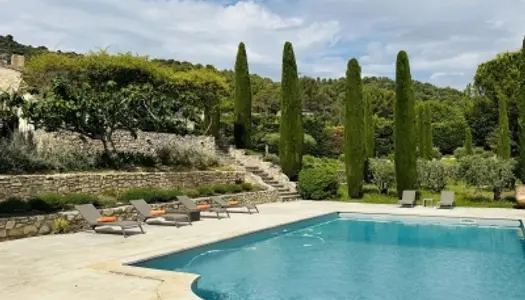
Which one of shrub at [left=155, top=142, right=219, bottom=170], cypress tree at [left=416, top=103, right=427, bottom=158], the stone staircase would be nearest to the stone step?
the stone staircase

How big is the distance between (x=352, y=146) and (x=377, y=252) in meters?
11.3

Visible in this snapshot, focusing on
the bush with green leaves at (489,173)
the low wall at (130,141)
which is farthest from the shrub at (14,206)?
the bush with green leaves at (489,173)

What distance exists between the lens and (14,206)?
11.7 m

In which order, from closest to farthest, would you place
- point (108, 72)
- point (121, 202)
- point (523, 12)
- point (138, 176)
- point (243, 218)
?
point (121, 202) → point (243, 218) → point (138, 176) → point (523, 12) → point (108, 72)

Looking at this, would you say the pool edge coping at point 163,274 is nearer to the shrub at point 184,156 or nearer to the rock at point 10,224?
the rock at point 10,224

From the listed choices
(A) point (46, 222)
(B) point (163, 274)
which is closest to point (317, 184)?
(A) point (46, 222)

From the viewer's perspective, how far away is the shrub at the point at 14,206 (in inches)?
456

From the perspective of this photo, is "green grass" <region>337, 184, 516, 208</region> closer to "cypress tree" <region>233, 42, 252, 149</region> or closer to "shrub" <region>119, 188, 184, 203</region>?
"cypress tree" <region>233, 42, 252, 149</region>

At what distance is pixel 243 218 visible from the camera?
16.1m

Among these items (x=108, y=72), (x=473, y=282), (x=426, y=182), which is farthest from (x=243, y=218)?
(x=108, y=72)

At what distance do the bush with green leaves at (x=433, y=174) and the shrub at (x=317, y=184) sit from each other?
4.19 metres

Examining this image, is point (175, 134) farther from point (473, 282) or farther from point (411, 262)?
point (473, 282)

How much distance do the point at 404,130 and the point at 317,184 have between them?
15.9 feet

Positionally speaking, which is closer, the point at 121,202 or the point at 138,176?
the point at 121,202
